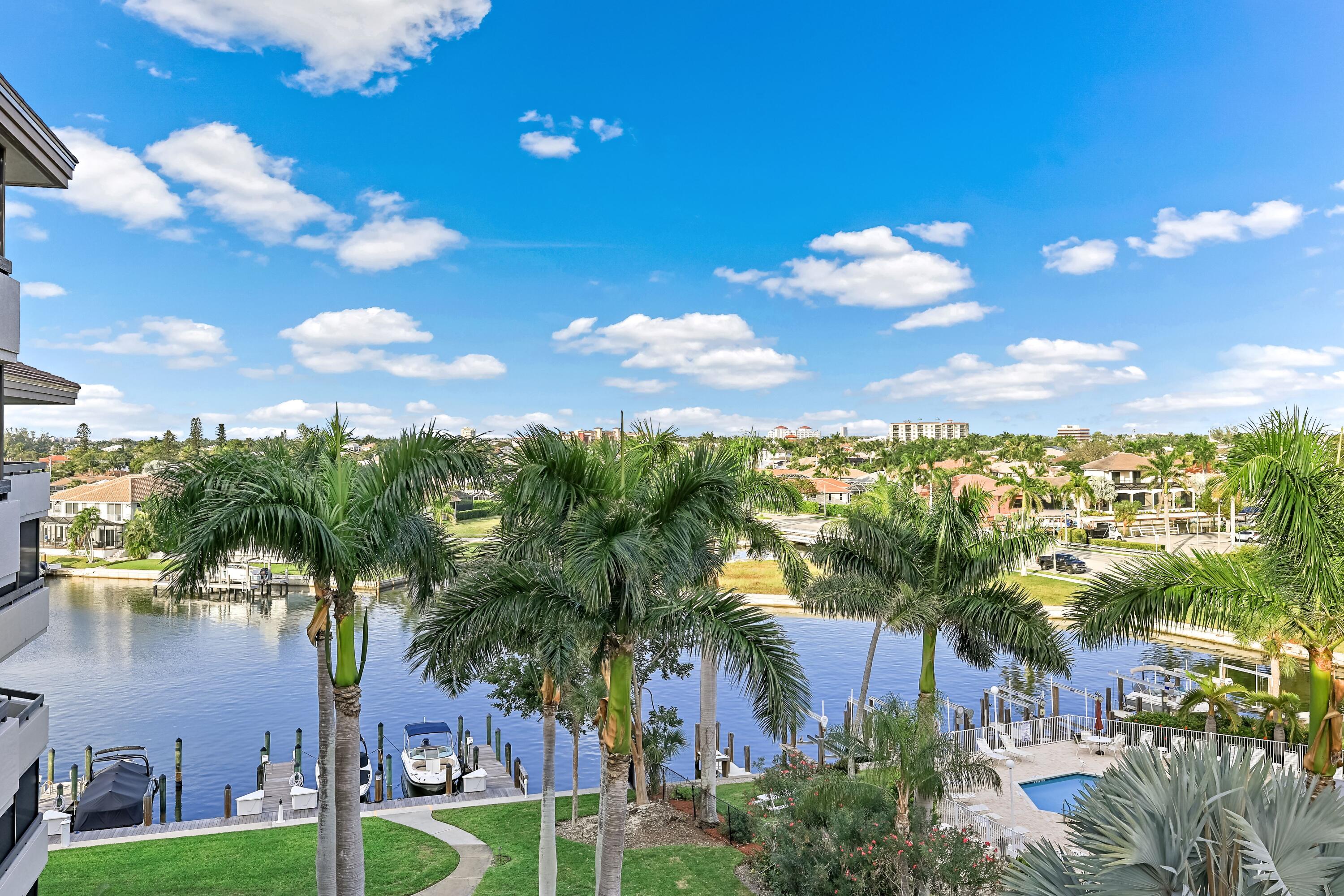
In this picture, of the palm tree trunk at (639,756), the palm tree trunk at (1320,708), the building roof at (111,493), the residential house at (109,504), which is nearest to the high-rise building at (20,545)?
the palm tree trunk at (639,756)

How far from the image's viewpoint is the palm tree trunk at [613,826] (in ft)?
37.4

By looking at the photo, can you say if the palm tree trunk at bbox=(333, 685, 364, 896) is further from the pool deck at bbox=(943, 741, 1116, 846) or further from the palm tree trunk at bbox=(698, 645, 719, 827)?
the pool deck at bbox=(943, 741, 1116, 846)

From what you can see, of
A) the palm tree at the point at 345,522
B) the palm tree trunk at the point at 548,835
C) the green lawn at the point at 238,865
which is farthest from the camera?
the green lawn at the point at 238,865

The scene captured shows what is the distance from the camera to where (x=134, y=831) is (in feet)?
69.3

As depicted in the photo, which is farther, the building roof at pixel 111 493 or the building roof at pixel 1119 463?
the building roof at pixel 1119 463

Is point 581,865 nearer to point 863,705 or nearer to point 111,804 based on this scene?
point 863,705

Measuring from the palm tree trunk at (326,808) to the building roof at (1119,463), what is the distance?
12016cm

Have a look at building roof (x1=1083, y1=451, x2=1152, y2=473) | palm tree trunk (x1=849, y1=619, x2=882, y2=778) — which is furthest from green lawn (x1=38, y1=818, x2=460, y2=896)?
building roof (x1=1083, y1=451, x2=1152, y2=473)

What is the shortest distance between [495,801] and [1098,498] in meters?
100

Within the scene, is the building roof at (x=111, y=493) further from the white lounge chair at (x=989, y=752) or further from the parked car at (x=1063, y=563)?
→ the white lounge chair at (x=989, y=752)

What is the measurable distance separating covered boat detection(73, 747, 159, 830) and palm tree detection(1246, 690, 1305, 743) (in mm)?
33064

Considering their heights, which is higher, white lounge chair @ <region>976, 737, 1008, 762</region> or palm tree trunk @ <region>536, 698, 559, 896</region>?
palm tree trunk @ <region>536, 698, 559, 896</region>

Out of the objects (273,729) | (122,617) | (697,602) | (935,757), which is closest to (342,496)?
(697,602)

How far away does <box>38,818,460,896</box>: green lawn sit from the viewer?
16281 millimetres
